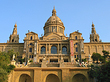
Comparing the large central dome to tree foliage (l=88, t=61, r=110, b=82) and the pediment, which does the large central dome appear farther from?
tree foliage (l=88, t=61, r=110, b=82)

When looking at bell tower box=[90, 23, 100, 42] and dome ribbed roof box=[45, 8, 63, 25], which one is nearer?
bell tower box=[90, 23, 100, 42]

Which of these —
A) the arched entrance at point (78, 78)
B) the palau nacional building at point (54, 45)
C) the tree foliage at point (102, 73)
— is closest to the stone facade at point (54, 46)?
the palau nacional building at point (54, 45)

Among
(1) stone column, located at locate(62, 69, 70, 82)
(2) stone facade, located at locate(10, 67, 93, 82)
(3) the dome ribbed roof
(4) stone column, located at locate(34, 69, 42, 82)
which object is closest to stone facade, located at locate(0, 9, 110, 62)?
(3) the dome ribbed roof

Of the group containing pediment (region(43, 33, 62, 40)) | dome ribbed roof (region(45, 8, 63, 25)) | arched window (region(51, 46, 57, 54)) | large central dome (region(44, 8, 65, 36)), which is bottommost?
arched window (region(51, 46, 57, 54))

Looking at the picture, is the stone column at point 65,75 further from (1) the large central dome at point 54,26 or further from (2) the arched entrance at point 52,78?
(1) the large central dome at point 54,26

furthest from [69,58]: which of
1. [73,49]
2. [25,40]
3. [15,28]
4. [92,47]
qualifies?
[15,28]

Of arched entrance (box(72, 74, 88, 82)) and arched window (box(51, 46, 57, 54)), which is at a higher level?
arched window (box(51, 46, 57, 54))

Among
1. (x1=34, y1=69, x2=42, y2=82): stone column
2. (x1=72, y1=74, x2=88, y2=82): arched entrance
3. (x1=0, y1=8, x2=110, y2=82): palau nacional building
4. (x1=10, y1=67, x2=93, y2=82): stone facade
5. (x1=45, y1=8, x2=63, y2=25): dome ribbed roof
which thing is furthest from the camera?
(x1=45, y1=8, x2=63, y2=25): dome ribbed roof

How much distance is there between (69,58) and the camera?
55.4 metres

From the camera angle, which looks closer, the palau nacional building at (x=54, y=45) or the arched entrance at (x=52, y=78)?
the arched entrance at (x=52, y=78)

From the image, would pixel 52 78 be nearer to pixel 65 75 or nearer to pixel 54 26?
pixel 65 75

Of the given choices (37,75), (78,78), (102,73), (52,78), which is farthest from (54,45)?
(102,73)

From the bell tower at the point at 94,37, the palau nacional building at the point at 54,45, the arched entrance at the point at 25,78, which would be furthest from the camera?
the bell tower at the point at 94,37

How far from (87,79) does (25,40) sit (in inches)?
1300
